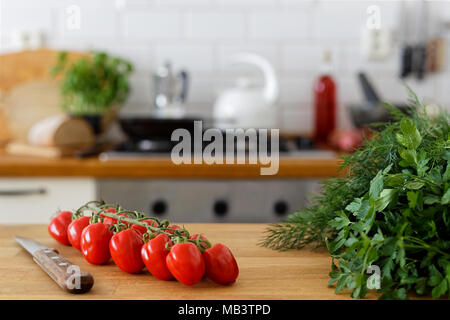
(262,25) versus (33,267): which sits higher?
(262,25)

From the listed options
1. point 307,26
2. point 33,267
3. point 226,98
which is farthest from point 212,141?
point 33,267

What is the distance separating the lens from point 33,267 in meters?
0.79

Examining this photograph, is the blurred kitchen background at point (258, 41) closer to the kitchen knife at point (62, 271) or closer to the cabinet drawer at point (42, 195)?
the cabinet drawer at point (42, 195)

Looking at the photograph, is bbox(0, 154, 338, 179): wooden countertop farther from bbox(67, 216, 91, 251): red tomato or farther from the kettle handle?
bbox(67, 216, 91, 251): red tomato

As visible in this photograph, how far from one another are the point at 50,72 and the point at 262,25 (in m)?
0.87

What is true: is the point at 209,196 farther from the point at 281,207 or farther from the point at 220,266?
the point at 220,266

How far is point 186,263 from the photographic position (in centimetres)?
68

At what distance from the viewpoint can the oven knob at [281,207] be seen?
1.78 meters

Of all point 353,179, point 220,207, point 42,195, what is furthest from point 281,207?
point 353,179

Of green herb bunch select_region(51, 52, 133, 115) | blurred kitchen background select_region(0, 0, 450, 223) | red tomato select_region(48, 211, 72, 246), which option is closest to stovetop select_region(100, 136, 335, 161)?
green herb bunch select_region(51, 52, 133, 115)

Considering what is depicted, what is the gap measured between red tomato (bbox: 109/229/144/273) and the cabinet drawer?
1046 mm

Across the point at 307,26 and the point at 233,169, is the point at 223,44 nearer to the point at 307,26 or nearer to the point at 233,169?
the point at 307,26

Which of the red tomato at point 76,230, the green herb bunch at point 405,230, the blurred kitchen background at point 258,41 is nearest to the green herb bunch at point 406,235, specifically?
the green herb bunch at point 405,230

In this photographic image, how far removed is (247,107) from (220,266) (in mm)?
1348
